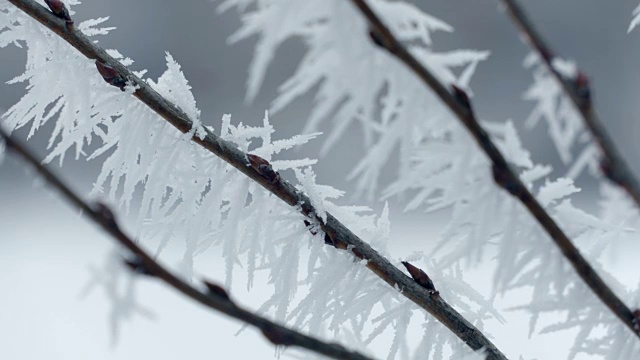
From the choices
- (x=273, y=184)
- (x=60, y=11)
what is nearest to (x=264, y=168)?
(x=273, y=184)

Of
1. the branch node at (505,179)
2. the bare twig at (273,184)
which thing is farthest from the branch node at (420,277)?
the branch node at (505,179)

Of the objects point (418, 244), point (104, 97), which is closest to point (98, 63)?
point (104, 97)

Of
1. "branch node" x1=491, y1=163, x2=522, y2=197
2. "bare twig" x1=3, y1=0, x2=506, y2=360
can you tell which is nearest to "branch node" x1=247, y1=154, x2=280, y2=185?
"bare twig" x1=3, y1=0, x2=506, y2=360

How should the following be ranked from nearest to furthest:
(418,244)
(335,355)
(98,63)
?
1. (335,355)
2. (98,63)
3. (418,244)

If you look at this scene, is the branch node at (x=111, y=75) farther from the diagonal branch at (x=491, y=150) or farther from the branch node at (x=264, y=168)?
the diagonal branch at (x=491, y=150)

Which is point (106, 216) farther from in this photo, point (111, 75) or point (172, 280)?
point (111, 75)

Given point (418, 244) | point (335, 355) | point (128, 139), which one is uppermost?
point (418, 244)

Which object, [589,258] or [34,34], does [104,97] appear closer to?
[34,34]
